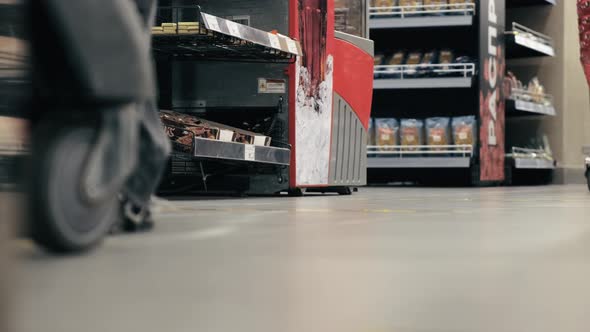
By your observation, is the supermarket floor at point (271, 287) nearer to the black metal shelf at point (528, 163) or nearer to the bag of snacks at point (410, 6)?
the bag of snacks at point (410, 6)

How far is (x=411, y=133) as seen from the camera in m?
5.21

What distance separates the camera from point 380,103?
18.6 feet

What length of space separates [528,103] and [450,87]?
2.27 feet

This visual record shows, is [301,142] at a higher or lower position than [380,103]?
lower

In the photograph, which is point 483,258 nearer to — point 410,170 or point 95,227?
point 95,227

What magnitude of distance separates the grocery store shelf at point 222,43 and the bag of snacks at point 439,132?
3013 mm

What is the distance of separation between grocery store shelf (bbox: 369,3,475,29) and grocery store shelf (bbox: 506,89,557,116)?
72cm

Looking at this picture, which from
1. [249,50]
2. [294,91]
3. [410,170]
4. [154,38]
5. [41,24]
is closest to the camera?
[41,24]

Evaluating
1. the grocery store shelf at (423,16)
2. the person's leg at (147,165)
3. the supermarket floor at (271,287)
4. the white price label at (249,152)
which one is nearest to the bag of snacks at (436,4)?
the grocery store shelf at (423,16)

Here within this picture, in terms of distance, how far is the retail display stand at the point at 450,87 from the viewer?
513 centimetres

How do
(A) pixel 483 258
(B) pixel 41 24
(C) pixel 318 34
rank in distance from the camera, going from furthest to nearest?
(C) pixel 318 34 < (A) pixel 483 258 < (B) pixel 41 24

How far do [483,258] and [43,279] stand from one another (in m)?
0.21

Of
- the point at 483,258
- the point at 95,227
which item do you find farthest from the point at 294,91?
the point at 95,227

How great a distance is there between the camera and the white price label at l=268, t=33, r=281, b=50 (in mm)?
1984
